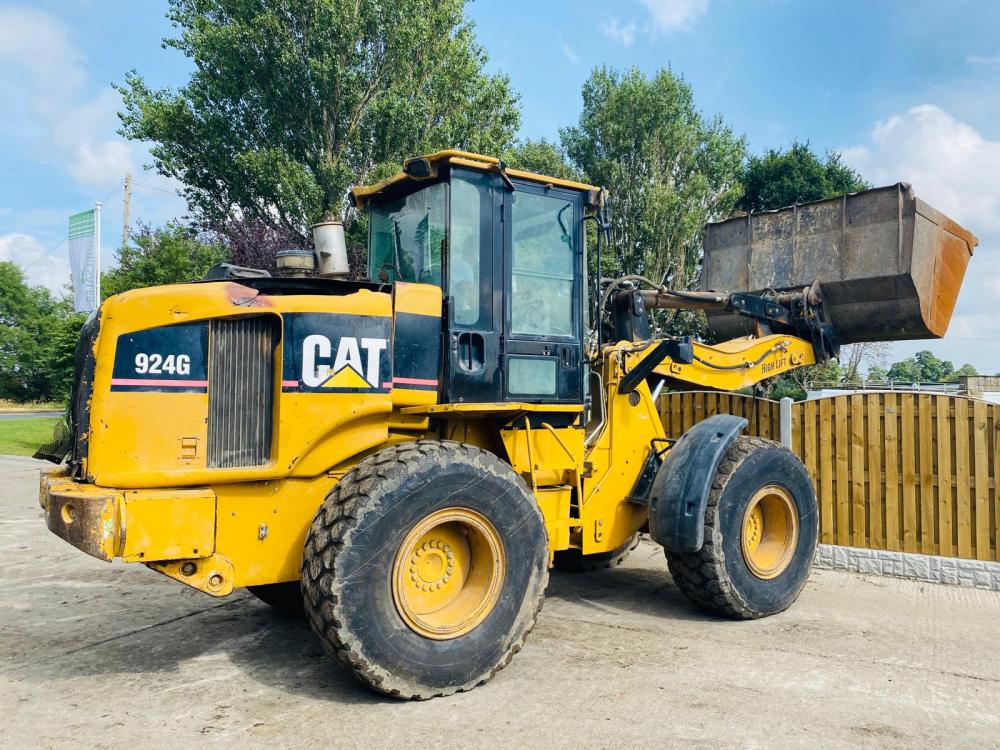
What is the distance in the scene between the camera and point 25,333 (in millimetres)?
50625

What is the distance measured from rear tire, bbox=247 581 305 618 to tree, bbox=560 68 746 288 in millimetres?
17932

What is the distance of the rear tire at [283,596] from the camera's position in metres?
5.56

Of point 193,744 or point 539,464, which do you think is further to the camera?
point 539,464

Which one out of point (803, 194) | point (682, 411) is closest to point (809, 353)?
point (682, 411)

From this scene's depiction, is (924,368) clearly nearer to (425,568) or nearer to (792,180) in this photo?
(792,180)

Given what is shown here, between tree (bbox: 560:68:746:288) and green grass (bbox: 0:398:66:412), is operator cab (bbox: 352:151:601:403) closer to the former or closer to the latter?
tree (bbox: 560:68:746:288)

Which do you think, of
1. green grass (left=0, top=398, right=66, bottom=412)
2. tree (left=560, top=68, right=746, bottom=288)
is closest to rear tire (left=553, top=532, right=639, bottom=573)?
tree (left=560, top=68, right=746, bottom=288)

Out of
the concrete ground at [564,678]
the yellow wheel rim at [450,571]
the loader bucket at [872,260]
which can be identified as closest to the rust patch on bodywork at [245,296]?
the yellow wheel rim at [450,571]

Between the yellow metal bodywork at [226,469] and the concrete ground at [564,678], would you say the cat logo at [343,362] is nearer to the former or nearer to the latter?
the yellow metal bodywork at [226,469]

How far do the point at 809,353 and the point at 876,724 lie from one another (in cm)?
407

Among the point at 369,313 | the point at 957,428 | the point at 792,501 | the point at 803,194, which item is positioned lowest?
the point at 792,501

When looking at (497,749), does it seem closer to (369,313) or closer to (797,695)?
(797,695)

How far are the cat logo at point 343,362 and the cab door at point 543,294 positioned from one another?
3.03ft

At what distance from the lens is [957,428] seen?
6.96 meters
